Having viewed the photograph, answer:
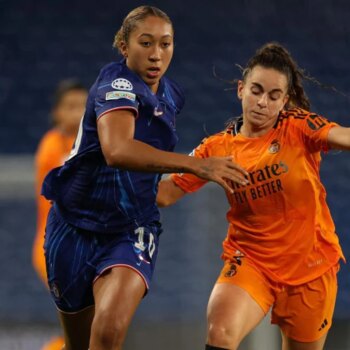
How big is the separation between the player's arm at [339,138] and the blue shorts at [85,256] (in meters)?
0.71

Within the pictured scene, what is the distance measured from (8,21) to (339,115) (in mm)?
2420

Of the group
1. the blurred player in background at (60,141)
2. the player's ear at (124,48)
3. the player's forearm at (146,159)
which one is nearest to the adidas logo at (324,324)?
the player's forearm at (146,159)

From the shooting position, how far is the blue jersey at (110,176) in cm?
388

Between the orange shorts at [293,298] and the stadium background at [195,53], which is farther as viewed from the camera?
the stadium background at [195,53]

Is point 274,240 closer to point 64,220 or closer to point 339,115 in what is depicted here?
point 64,220

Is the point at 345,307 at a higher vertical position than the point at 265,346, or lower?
higher

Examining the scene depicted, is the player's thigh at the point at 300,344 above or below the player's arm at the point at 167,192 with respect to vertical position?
below

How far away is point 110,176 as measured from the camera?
13.0 feet

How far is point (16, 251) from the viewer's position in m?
6.25

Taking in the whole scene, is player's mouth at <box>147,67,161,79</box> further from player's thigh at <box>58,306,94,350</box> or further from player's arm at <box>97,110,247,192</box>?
player's thigh at <box>58,306,94,350</box>

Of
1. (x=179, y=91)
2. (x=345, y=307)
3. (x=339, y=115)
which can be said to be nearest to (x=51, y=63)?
(x=339, y=115)

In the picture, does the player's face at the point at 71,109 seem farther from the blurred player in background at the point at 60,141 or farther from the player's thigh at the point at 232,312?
the player's thigh at the point at 232,312

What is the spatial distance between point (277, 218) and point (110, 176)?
2.26ft

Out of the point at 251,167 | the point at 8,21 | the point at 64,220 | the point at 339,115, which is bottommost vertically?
the point at 64,220
